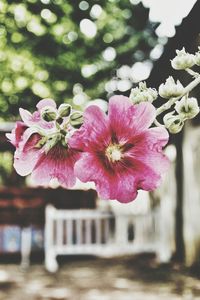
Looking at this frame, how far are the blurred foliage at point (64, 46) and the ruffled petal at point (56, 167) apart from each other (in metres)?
6.90

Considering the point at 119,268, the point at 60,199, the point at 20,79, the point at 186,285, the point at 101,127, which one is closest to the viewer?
the point at 101,127

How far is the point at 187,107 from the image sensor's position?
412 mm

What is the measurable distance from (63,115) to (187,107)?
10cm

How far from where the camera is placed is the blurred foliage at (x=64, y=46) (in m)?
7.74

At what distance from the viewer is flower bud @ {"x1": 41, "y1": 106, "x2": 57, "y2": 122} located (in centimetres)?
42

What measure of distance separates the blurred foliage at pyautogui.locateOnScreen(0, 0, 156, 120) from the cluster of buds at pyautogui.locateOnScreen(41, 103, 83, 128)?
6.92 m

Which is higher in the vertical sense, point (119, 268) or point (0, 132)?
point (0, 132)

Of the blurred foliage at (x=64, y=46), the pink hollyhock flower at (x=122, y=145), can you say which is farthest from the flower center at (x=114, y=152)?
the blurred foliage at (x=64, y=46)

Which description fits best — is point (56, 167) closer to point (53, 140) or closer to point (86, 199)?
point (53, 140)

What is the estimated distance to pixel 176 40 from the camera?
475cm

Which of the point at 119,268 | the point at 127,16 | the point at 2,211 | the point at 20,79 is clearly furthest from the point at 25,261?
the point at 127,16

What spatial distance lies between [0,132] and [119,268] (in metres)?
3.12

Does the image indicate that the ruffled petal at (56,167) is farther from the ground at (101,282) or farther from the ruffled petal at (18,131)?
the ground at (101,282)

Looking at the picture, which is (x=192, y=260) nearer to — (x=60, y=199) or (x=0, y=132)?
(x=60, y=199)
